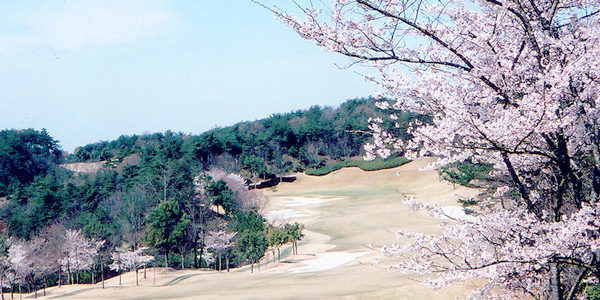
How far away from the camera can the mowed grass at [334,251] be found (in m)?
17.4

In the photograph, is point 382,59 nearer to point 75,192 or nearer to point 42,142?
point 75,192

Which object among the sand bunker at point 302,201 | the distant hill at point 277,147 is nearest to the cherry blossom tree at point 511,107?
the sand bunker at point 302,201

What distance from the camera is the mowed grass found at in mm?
17422

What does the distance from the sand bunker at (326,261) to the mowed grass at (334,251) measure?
Answer: 0.58 metres

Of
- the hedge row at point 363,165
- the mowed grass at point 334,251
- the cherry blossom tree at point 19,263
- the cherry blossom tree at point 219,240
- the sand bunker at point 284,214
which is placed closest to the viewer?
the mowed grass at point 334,251

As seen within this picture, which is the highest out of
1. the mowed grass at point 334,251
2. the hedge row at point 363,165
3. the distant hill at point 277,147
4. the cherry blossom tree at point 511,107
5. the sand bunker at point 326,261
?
the distant hill at point 277,147

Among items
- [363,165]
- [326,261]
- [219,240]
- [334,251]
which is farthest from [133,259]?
[363,165]

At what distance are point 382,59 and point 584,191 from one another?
7.00 ft

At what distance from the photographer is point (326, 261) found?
2784cm

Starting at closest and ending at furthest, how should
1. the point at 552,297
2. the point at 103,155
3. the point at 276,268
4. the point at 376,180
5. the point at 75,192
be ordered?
the point at 552,297 < the point at 276,268 < the point at 75,192 < the point at 376,180 < the point at 103,155

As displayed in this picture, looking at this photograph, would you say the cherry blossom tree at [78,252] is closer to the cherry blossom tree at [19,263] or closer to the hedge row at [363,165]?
the cherry blossom tree at [19,263]

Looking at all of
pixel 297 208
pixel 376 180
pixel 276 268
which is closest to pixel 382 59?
pixel 276 268

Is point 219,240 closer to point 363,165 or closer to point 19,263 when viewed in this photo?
point 19,263

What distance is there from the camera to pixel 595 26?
3773 millimetres
